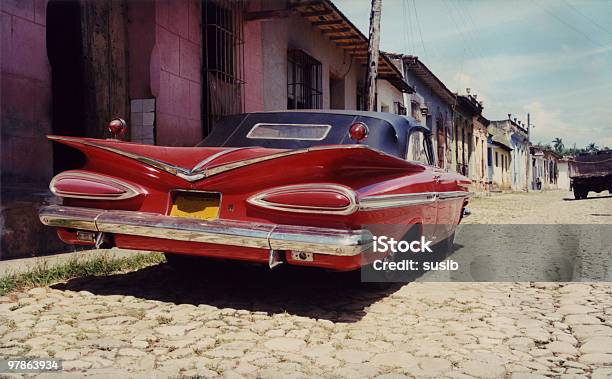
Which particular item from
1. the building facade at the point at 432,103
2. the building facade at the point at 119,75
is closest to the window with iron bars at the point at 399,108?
the building facade at the point at 432,103

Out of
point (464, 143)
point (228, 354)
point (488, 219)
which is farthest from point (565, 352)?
point (464, 143)

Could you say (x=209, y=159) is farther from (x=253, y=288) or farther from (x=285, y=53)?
(x=285, y=53)

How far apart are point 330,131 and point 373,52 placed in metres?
6.96

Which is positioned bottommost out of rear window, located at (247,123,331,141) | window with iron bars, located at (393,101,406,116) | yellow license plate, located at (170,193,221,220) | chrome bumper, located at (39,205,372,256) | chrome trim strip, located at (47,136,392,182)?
chrome bumper, located at (39,205,372,256)

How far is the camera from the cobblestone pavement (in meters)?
2.29

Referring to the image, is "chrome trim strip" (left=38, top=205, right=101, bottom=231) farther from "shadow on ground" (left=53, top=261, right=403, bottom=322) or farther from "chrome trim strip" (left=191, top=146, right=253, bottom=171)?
"chrome trim strip" (left=191, top=146, right=253, bottom=171)

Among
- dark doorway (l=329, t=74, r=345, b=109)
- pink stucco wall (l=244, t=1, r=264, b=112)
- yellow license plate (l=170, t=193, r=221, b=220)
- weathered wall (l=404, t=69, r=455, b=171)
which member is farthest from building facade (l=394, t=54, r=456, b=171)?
yellow license plate (l=170, t=193, r=221, b=220)

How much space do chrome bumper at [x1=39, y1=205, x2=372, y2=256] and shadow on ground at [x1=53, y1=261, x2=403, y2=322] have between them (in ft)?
1.89

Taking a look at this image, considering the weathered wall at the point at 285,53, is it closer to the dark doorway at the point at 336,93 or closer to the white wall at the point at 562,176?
the dark doorway at the point at 336,93

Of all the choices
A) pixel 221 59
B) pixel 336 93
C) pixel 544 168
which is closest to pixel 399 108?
pixel 336 93

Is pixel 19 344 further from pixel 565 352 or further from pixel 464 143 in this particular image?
pixel 464 143

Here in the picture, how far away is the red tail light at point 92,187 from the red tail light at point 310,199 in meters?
0.83

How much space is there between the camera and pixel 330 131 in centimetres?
380

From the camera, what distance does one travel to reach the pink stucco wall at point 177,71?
20.6 feet
